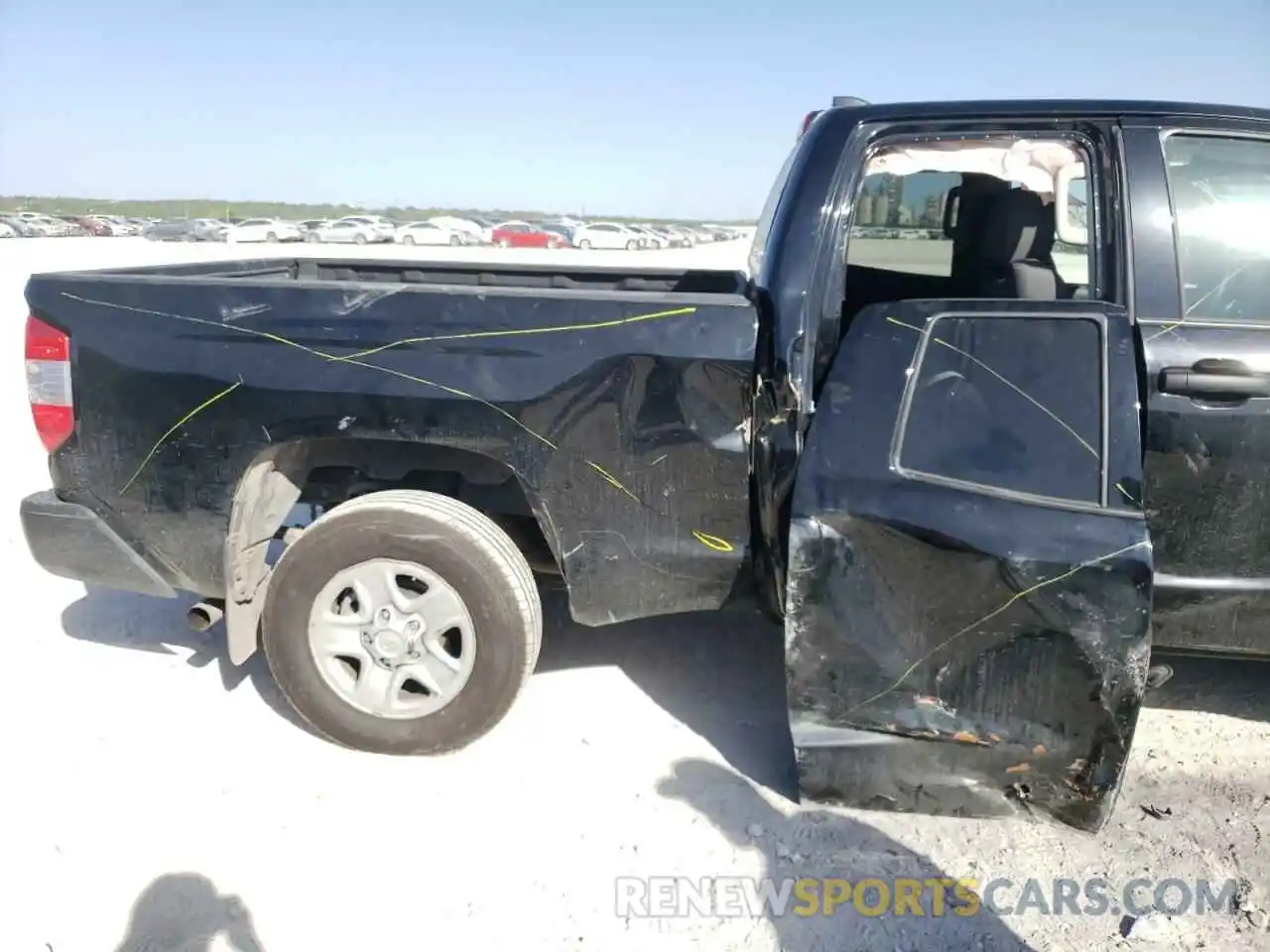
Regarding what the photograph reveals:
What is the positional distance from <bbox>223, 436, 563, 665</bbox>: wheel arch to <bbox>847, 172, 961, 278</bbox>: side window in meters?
1.43

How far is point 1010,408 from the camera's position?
259 cm

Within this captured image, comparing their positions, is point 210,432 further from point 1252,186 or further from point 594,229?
point 594,229

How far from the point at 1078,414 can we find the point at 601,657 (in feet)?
6.72

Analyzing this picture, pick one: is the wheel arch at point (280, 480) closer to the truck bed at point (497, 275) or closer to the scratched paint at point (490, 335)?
the scratched paint at point (490, 335)

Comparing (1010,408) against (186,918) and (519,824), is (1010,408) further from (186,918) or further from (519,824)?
(186,918)

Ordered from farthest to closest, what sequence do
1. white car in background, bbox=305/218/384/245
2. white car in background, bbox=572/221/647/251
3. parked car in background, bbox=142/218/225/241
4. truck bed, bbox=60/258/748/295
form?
white car in background, bbox=572/221/647/251 → white car in background, bbox=305/218/384/245 → parked car in background, bbox=142/218/225/241 → truck bed, bbox=60/258/748/295

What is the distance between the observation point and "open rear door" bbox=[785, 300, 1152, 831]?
2482 mm

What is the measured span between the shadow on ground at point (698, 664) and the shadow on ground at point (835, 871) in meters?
0.14

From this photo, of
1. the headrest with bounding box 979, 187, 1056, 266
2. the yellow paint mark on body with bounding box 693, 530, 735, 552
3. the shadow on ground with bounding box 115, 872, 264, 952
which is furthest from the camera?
the headrest with bounding box 979, 187, 1056, 266

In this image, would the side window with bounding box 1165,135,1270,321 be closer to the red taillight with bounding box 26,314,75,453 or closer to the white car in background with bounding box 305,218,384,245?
the red taillight with bounding box 26,314,75,453

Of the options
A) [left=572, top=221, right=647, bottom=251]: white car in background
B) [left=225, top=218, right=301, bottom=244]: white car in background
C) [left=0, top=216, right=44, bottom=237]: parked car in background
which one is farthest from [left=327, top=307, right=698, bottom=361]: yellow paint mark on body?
[left=0, top=216, right=44, bottom=237]: parked car in background

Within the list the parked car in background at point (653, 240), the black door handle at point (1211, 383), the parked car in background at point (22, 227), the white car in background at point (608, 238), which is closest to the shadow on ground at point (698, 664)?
the black door handle at point (1211, 383)

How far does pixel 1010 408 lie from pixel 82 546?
290 cm

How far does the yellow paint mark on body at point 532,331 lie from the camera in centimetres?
275
